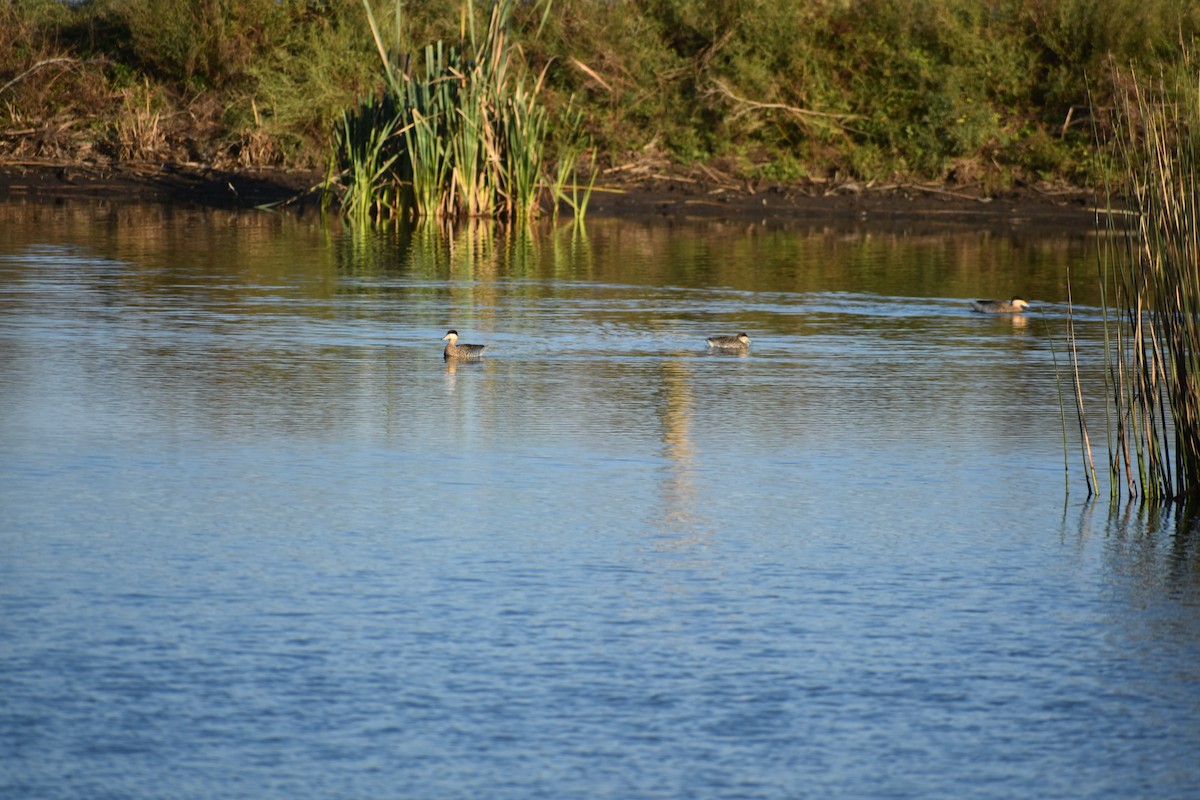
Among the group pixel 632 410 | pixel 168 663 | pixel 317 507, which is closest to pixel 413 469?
pixel 317 507

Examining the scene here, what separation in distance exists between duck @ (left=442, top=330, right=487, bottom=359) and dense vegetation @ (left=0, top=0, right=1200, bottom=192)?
50.9 ft

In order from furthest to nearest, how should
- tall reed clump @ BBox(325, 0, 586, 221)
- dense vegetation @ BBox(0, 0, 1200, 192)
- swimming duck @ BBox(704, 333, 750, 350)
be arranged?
dense vegetation @ BBox(0, 0, 1200, 192) → tall reed clump @ BBox(325, 0, 586, 221) → swimming duck @ BBox(704, 333, 750, 350)

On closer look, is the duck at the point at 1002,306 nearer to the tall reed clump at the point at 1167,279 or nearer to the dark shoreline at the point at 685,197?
the tall reed clump at the point at 1167,279

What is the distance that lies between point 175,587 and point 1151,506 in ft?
12.5

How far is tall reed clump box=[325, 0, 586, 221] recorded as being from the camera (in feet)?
71.0

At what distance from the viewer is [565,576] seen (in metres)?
6.09

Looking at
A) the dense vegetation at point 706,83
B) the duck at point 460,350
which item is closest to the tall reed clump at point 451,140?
the dense vegetation at point 706,83

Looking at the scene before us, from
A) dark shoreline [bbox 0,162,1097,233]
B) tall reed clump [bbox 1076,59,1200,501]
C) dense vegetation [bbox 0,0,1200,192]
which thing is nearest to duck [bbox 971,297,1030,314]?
tall reed clump [bbox 1076,59,1200,501]

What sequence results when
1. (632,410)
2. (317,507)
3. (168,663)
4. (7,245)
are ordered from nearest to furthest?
(168,663), (317,507), (632,410), (7,245)

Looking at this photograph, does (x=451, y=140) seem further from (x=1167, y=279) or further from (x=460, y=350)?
(x=1167, y=279)

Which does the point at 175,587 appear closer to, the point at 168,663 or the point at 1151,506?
the point at 168,663

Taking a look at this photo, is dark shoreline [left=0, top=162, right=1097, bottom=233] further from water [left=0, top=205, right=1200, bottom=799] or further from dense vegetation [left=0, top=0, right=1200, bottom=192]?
water [left=0, top=205, right=1200, bottom=799]

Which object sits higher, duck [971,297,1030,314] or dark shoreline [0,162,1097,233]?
dark shoreline [0,162,1097,233]

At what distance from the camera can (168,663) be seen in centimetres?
514
